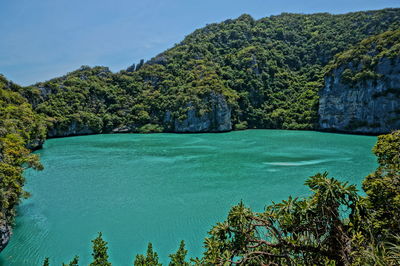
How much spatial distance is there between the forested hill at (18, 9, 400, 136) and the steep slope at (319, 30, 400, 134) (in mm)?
6558

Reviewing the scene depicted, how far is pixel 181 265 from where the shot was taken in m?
6.93

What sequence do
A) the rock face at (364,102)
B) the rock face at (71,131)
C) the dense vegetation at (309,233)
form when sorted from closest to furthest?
the dense vegetation at (309,233), the rock face at (364,102), the rock face at (71,131)

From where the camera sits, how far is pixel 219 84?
220ft

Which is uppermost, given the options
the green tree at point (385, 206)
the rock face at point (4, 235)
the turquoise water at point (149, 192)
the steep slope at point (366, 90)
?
the steep slope at point (366, 90)

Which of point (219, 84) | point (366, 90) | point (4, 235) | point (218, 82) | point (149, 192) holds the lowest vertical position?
point (149, 192)

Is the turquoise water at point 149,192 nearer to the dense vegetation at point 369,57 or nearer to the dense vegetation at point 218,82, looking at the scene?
the dense vegetation at point 218,82

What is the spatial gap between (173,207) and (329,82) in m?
53.9

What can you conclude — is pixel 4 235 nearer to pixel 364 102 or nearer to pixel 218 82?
pixel 364 102

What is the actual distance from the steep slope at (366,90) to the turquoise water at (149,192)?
16.3 metres

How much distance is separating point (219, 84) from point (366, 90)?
3326 centimetres

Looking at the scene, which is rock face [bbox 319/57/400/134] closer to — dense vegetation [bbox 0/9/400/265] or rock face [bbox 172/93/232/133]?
dense vegetation [bbox 0/9/400/265]

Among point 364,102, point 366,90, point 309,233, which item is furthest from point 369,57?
point 309,233

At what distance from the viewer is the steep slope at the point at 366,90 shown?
46906 millimetres

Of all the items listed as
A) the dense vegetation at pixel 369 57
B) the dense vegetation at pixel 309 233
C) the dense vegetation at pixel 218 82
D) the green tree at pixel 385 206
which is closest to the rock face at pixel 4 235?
the dense vegetation at pixel 218 82
